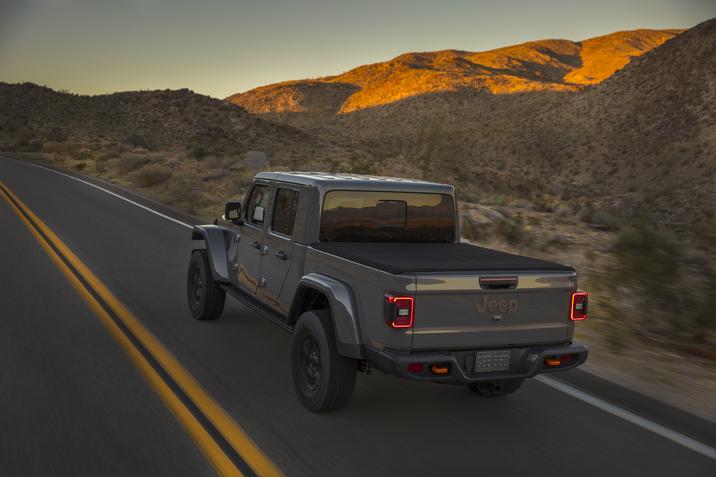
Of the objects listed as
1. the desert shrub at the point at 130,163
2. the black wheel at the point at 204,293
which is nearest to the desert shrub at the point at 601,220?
the black wheel at the point at 204,293

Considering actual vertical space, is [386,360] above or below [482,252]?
below

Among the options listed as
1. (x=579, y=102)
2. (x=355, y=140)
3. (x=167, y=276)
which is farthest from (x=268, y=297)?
(x=355, y=140)

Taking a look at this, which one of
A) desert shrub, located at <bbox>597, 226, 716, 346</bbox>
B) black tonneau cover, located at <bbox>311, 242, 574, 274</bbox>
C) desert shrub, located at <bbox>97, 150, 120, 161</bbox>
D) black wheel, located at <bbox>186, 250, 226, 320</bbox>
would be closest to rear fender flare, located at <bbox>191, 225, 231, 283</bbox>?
black wheel, located at <bbox>186, 250, 226, 320</bbox>

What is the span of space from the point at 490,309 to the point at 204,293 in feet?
12.2

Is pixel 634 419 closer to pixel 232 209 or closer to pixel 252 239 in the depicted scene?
pixel 252 239

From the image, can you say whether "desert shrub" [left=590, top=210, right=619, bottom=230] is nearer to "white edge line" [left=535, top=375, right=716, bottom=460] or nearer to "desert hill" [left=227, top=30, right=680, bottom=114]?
"white edge line" [left=535, top=375, right=716, bottom=460]

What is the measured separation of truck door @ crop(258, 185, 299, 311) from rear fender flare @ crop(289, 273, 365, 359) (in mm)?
823

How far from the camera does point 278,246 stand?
18.7 feet

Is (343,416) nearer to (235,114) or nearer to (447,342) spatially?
(447,342)

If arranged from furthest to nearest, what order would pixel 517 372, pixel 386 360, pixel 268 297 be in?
pixel 268 297 → pixel 517 372 → pixel 386 360

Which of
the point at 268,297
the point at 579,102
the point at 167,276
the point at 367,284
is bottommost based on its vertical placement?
the point at 167,276

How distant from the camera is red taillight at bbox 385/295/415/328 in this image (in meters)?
4.10

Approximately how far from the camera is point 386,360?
13.7ft

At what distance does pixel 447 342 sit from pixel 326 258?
1128 millimetres
